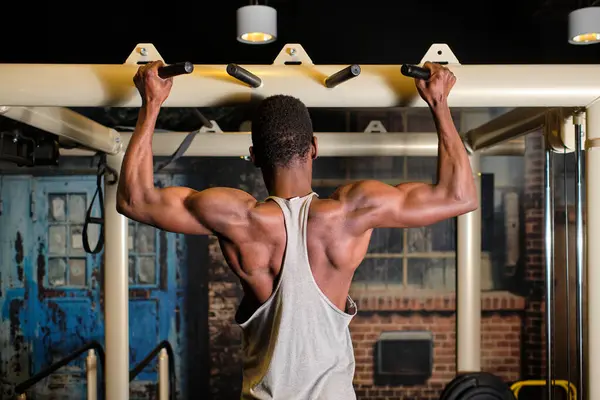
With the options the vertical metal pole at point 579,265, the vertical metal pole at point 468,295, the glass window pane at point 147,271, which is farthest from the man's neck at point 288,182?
the glass window pane at point 147,271

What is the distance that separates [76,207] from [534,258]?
431 cm

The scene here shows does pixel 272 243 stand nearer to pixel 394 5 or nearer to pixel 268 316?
pixel 268 316

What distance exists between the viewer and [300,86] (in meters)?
1.47

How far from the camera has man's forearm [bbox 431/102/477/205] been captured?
4.66 ft

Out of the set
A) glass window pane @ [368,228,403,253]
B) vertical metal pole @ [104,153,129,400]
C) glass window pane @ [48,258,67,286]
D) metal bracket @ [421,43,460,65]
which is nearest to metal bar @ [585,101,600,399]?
metal bracket @ [421,43,460,65]

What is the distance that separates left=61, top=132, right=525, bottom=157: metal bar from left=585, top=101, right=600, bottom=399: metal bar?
1.05m

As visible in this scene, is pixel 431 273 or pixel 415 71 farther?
pixel 431 273

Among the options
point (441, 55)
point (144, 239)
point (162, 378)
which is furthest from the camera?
point (144, 239)

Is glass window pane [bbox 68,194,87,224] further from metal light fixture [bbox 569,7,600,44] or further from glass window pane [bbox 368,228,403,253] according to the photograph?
metal light fixture [bbox 569,7,600,44]

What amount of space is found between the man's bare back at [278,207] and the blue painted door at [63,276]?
12.5 ft

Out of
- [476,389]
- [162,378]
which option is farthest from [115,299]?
[476,389]

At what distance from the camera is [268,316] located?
1.46 metres

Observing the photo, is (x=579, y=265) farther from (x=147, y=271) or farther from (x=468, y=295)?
(x=147, y=271)

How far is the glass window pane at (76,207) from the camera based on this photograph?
5160mm
